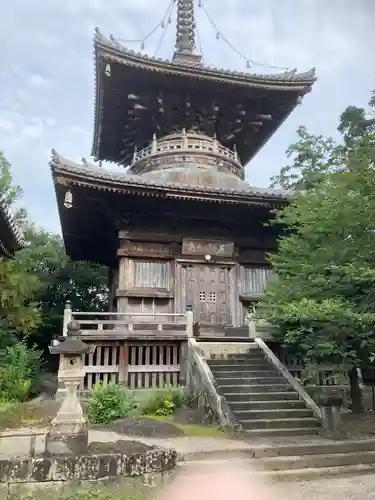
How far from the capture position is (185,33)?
22.2 meters

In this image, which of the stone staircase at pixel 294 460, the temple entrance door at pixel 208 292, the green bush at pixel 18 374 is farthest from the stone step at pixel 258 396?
the green bush at pixel 18 374

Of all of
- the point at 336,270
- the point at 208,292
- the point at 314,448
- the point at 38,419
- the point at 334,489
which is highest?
the point at 208,292

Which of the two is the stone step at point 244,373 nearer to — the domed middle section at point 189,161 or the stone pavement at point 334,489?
the stone pavement at point 334,489

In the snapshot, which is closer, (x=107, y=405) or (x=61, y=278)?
(x=107, y=405)

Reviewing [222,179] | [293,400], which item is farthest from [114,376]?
[222,179]

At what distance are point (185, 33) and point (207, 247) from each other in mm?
12362

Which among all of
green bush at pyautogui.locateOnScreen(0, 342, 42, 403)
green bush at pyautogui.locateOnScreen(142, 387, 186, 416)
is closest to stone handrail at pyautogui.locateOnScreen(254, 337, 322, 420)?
green bush at pyautogui.locateOnScreen(142, 387, 186, 416)

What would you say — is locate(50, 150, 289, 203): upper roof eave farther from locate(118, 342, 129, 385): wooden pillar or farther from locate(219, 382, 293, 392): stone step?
locate(219, 382, 293, 392): stone step

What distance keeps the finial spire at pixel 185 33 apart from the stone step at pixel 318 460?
17546mm

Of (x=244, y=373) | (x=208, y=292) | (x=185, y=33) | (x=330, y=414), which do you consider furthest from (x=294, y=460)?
(x=185, y=33)

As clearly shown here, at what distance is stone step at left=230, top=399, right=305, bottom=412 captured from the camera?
1015 cm

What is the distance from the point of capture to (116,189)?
14234 mm

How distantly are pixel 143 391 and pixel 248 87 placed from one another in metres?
12.3

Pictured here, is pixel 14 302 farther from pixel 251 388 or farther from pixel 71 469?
pixel 71 469
